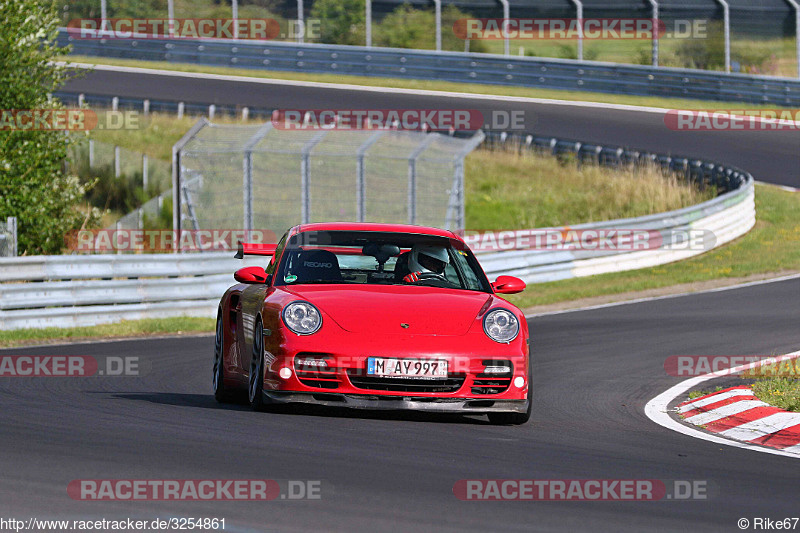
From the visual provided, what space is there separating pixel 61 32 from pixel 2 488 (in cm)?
3610

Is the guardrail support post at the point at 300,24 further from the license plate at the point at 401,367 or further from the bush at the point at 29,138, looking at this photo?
the license plate at the point at 401,367

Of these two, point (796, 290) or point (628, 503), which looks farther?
point (796, 290)

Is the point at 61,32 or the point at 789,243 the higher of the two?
the point at 61,32

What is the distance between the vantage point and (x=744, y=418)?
8.77m

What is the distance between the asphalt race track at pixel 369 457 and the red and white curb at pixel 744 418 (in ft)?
1.26

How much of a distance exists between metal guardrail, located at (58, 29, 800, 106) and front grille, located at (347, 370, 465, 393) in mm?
28016

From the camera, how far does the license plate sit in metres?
7.96

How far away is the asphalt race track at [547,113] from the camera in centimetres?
3175

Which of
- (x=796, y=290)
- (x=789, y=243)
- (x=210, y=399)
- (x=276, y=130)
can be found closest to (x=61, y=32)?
(x=276, y=130)

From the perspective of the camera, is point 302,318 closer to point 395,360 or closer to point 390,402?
point 395,360

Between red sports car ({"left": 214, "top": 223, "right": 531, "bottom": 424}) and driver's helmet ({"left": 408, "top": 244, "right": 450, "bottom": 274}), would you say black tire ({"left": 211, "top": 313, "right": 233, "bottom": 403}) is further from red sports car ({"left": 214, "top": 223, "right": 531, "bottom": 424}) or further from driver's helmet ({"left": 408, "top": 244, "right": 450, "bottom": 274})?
driver's helmet ({"left": 408, "top": 244, "right": 450, "bottom": 274})

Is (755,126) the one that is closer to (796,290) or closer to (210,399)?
(796,290)

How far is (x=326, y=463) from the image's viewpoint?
6.48m

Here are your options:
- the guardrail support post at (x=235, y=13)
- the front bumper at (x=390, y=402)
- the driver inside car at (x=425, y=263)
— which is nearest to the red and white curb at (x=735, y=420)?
the front bumper at (x=390, y=402)
